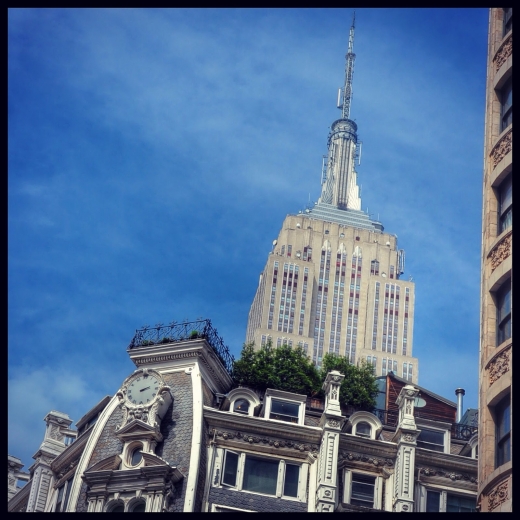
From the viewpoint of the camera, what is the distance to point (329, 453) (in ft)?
171

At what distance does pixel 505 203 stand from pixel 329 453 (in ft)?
60.4

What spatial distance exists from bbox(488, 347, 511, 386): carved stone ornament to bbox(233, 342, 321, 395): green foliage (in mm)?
25605

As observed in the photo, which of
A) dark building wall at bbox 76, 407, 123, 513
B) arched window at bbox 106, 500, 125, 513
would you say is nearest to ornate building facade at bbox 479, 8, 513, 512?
arched window at bbox 106, 500, 125, 513

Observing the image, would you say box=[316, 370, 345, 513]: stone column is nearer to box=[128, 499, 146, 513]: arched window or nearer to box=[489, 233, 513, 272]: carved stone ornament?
box=[128, 499, 146, 513]: arched window

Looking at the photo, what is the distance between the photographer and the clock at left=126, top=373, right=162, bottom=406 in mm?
53656

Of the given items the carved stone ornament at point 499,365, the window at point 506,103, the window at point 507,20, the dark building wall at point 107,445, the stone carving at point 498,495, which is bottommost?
the stone carving at point 498,495

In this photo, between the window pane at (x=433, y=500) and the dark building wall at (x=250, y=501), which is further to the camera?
the window pane at (x=433, y=500)

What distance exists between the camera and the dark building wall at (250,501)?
166 feet

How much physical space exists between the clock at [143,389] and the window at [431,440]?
42.6ft

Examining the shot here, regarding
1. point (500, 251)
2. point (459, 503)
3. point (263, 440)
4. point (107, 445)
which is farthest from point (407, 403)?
point (500, 251)

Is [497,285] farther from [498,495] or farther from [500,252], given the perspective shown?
[498,495]

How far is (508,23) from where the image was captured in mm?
40719

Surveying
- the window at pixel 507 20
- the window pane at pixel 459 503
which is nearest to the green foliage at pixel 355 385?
the window pane at pixel 459 503

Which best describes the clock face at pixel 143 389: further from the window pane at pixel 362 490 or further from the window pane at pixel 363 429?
the window pane at pixel 362 490
